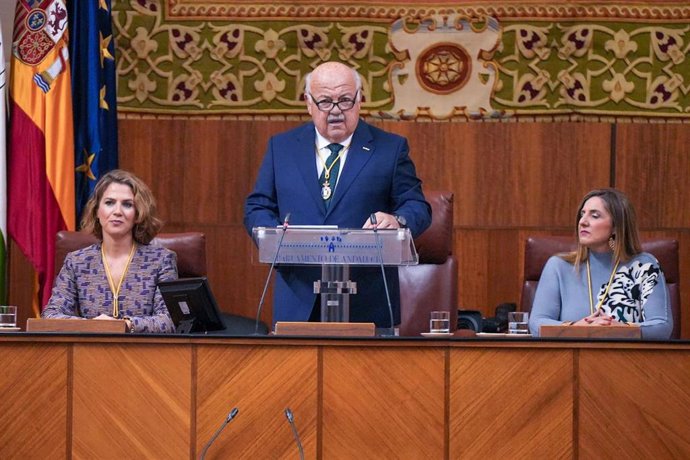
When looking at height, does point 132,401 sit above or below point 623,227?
below

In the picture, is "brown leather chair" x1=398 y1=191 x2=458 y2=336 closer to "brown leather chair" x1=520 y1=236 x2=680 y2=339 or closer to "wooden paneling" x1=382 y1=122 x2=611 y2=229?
"brown leather chair" x1=520 y1=236 x2=680 y2=339

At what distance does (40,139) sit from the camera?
5277mm

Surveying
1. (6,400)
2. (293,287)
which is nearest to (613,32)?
(293,287)

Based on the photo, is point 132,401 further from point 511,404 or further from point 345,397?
point 511,404

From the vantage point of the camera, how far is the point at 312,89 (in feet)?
13.1

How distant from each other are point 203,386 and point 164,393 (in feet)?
0.35

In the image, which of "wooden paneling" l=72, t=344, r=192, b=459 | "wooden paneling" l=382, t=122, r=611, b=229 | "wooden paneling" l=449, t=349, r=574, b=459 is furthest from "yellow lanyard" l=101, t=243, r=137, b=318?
"wooden paneling" l=382, t=122, r=611, b=229

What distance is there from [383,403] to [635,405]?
2.18ft

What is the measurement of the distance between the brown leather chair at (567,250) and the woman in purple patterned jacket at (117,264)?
140cm

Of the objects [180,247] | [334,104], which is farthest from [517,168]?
[334,104]

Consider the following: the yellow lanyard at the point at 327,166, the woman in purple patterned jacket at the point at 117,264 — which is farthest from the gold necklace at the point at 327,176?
the woman in purple patterned jacket at the point at 117,264

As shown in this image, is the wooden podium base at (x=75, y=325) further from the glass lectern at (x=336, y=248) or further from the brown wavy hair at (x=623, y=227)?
the brown wavy hair at (x=623, y=227)

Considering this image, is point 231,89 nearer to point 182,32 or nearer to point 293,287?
point 182,32

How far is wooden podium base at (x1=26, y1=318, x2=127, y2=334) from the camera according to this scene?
11.2ft
